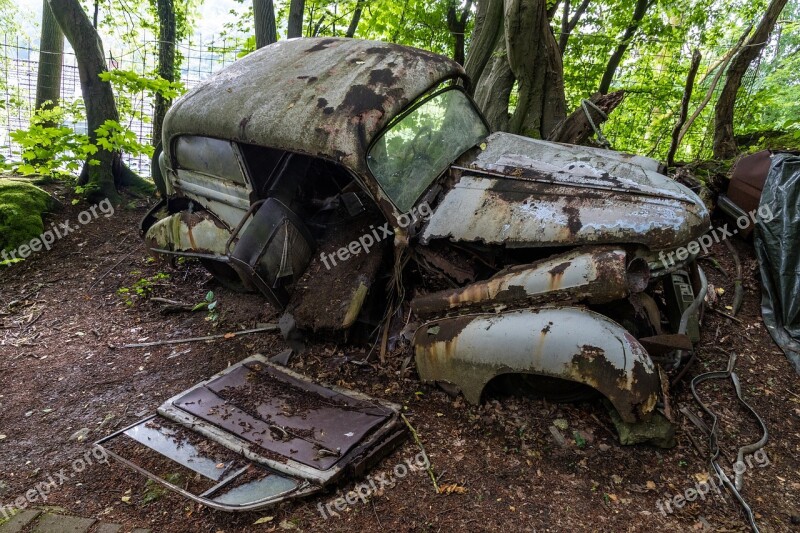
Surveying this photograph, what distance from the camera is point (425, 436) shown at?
2.91m

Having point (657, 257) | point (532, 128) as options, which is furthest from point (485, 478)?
point (532, 128)

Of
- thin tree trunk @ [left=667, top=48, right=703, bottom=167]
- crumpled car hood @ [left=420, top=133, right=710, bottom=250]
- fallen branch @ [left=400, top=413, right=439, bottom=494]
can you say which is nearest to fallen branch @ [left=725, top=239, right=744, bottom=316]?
crumpled car hood @ [left=420, top=133, right=710, bottom=250]

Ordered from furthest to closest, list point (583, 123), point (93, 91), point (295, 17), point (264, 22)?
point (295, 17) < point (264, 22) < point (93, 91) < point (583, 123)

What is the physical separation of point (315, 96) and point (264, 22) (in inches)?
158

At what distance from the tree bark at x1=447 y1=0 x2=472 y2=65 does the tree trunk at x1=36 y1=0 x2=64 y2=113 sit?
6545mm

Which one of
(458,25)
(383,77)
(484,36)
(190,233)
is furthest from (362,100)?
(458,25)

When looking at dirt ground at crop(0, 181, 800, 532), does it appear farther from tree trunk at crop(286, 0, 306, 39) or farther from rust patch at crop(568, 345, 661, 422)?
tree trunk at crop(286, 0, 306, 39)

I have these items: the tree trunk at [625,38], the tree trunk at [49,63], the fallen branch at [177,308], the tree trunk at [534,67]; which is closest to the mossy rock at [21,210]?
the fallen branch at [177,308]

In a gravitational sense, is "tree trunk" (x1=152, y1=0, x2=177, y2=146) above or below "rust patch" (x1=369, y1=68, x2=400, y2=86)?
above

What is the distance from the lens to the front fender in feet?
8.29

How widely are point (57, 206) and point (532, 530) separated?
6.61m

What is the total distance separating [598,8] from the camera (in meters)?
9.63

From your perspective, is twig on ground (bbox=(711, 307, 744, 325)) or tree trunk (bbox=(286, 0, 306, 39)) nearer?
twig on ground (bbox=(711, 307, 744, 325))

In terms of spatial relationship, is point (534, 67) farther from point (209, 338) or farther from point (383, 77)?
point (209, 338)
